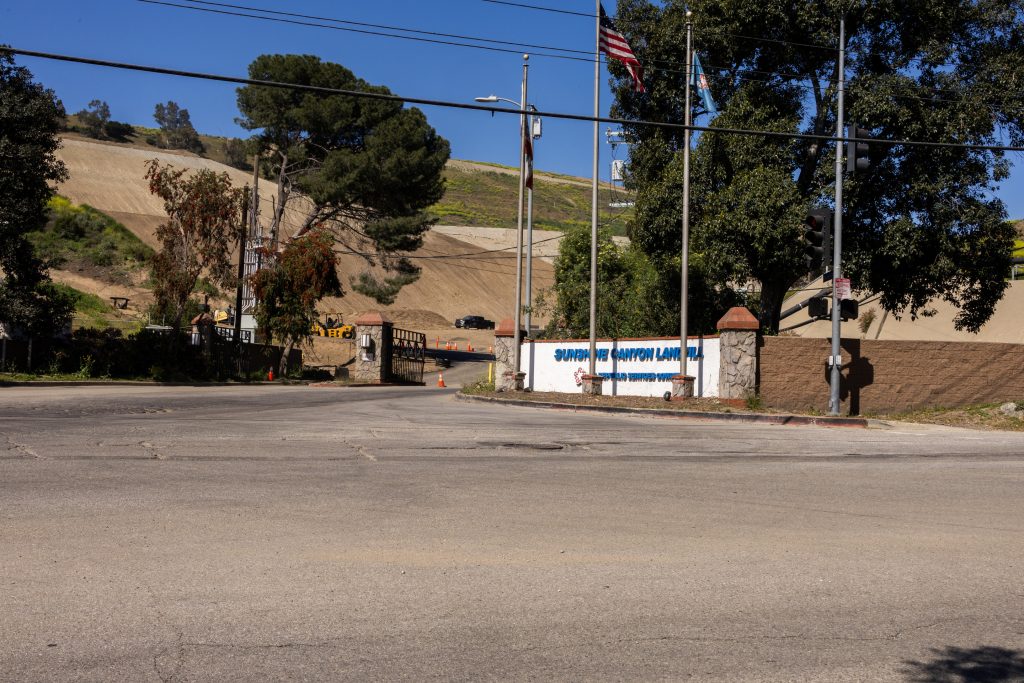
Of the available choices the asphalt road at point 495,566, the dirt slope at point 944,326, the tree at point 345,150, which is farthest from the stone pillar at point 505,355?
the tree at point 345,150

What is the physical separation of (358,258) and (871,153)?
86592 millimetres

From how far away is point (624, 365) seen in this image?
28391mm

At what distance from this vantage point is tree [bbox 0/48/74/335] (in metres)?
28.6

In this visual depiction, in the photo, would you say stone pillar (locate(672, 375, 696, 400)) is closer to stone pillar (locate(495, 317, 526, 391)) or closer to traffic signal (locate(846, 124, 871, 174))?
traffic signal (locate(846, 124, 871, 174))

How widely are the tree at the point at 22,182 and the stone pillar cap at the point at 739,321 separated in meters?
20.3

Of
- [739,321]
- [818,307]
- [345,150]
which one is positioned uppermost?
[345,150]

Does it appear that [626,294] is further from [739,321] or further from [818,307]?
[818,307]

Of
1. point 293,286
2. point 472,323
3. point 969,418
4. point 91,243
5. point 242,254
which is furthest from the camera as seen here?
point 472,323

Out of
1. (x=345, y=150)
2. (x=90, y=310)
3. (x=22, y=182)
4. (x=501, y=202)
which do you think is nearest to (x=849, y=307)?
(x=22, y=182)

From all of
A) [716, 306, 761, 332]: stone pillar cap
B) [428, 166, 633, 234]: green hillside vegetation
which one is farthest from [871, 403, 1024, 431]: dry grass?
[428, 166, 633, 234]: green hillside vegetation

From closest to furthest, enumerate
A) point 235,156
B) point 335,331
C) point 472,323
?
point 335,331, point 472,323, point 235,156

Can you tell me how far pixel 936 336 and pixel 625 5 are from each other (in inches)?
910

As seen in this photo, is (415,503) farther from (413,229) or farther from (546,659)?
(413,229)

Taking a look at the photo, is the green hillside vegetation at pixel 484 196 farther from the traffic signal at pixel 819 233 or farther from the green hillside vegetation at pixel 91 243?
the traffic signal at pixel 819 233
